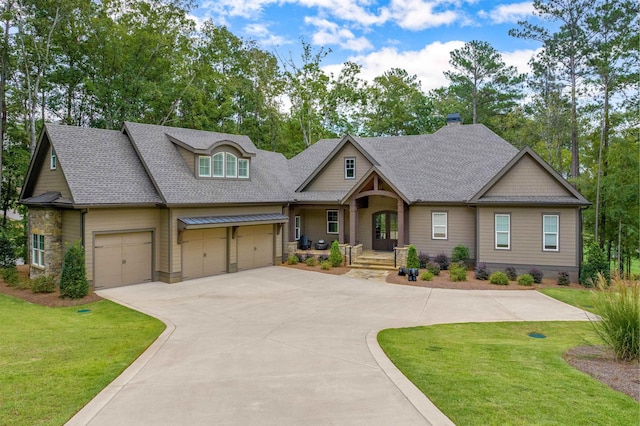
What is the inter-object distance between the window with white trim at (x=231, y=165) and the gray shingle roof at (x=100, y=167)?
4.06 m

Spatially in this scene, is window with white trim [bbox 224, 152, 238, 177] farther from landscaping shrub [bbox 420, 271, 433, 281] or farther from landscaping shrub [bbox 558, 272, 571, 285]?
landscaping shrub [bbox 558, 272, 571, 285]

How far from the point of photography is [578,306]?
13.4 meters

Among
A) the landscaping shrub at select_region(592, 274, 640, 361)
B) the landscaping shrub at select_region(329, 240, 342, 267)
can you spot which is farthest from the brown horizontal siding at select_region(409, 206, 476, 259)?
the landscaping shrub at select_region(592, 274, 640, 361)

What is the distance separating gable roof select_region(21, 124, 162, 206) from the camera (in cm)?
1522

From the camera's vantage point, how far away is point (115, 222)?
617 inches

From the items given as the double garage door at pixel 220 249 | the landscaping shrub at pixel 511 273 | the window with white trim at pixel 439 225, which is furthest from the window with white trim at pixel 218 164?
the landscaping shrub at pixel 511 273

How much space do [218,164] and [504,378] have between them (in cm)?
1612

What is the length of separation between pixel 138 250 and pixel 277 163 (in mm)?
12484

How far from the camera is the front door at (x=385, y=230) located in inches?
921

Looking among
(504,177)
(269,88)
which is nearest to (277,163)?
(504,177)

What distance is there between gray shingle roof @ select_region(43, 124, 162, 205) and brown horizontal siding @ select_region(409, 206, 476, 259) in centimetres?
1272

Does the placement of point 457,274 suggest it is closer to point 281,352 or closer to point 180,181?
point 281,352

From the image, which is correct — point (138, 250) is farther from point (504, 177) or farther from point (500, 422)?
point (504, 177)

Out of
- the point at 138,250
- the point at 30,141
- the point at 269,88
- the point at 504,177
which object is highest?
the point at 269,88
